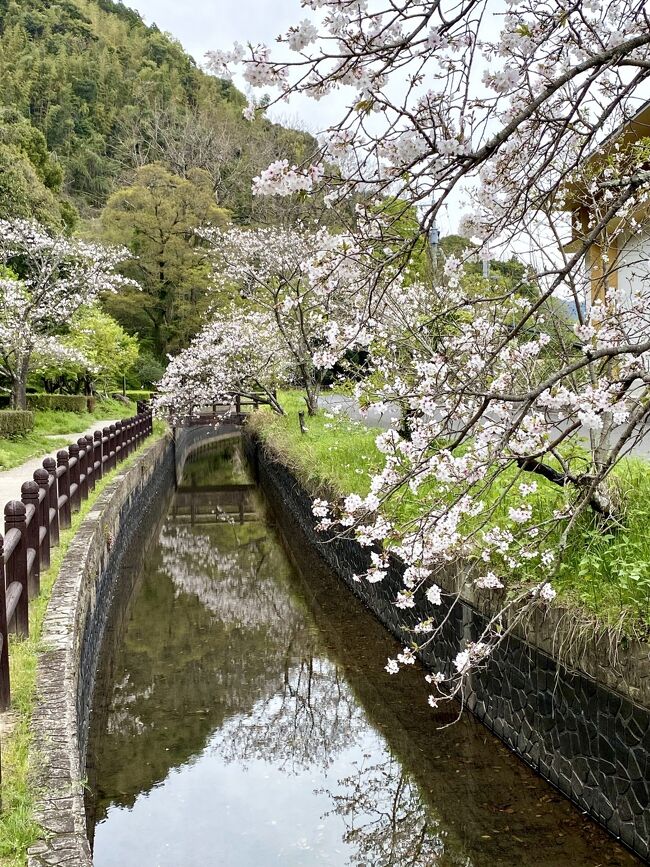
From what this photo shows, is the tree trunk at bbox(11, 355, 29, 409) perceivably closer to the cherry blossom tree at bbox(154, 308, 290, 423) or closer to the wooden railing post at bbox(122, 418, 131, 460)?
the wooden railing post at bbox(122, 418, 131, 460)

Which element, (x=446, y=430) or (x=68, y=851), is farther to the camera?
(x=446, y=430)

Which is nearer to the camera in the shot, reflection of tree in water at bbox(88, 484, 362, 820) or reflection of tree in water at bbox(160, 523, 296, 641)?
reflection of tree in water at bbox(88, 484, 362, 820)

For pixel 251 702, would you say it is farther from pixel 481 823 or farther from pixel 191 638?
pixel 481 823

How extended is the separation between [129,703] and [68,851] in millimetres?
3666

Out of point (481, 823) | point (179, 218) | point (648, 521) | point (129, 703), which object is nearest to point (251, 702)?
point (129, 703)

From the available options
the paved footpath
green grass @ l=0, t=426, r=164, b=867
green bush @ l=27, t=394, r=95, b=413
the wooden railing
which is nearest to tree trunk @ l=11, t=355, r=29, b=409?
the paved footpath

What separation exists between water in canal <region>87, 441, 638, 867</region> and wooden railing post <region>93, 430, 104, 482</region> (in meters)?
2.73

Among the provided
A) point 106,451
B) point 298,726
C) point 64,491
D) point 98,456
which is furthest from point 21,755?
point 106,451

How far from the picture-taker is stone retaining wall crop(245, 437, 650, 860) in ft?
12.4

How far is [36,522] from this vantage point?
575 centimetres

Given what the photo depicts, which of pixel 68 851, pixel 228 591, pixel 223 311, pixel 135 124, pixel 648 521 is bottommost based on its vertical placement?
pixel 228 591

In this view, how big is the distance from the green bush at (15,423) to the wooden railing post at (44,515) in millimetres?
9434

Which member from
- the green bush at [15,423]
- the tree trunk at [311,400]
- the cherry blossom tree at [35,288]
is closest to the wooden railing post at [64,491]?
the green bush at [15,423]

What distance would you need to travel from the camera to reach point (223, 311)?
104 ft
